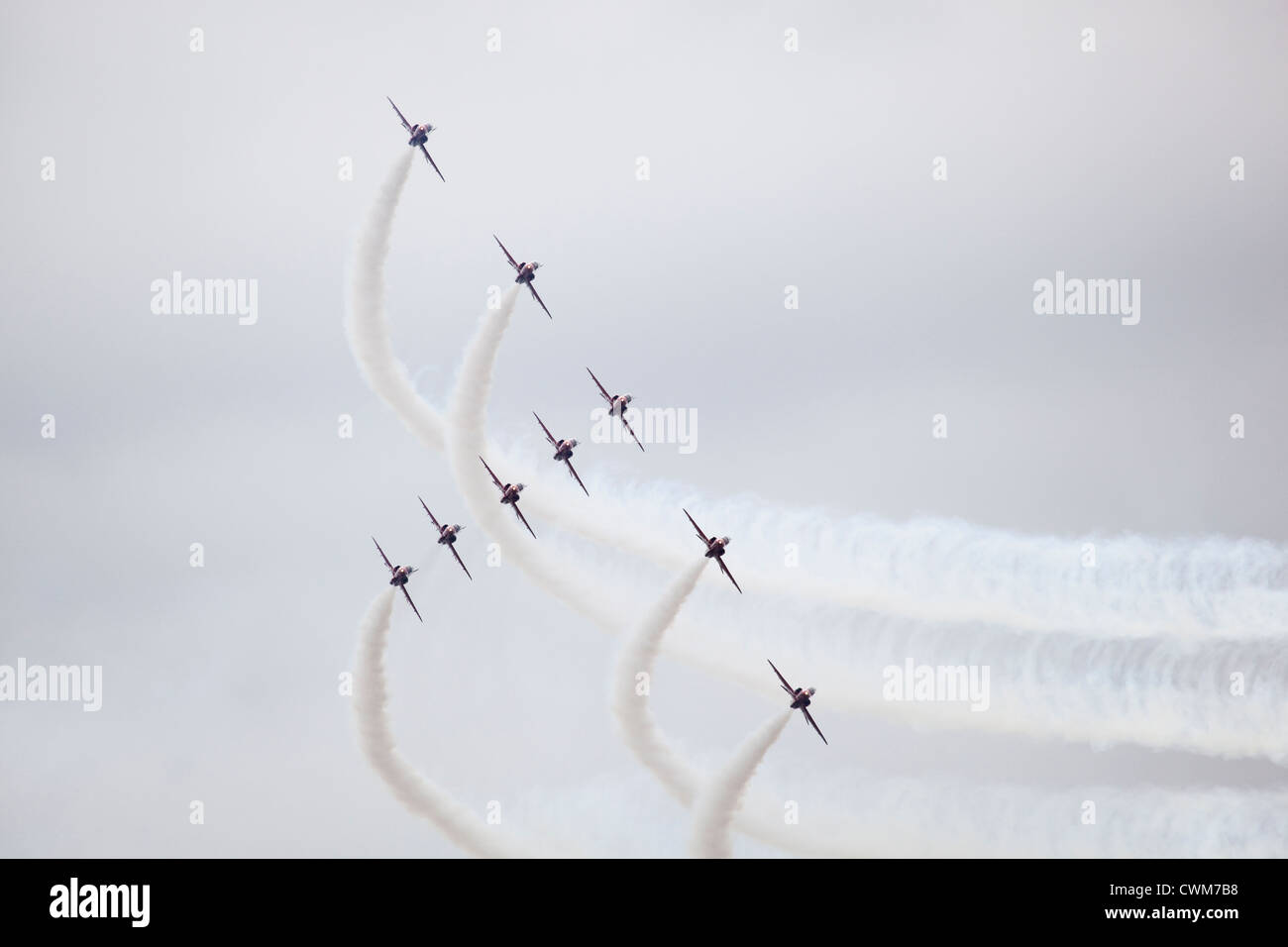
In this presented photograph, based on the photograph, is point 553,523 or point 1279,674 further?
point 553,523

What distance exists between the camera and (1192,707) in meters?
62.2

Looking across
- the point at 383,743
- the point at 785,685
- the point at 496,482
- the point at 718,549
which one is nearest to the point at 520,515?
the point at 496,482

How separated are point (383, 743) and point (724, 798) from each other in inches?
390

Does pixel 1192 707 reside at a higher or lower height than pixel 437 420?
lower

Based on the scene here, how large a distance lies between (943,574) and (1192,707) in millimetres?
7335

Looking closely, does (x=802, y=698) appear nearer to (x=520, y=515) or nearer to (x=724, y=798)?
(x=724, y=798)

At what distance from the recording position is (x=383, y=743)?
64812 millimetres

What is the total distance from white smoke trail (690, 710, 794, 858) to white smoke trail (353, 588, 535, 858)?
645cm

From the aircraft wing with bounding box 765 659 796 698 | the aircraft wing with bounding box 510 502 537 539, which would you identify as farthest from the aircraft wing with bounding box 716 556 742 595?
the aircraft wing with bounding box 510 502 537 539

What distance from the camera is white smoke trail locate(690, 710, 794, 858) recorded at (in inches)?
2394

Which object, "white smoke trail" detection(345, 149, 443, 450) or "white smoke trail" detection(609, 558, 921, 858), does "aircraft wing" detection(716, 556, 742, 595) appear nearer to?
"white smoke trail" detection(609, 558, 921, 858)
